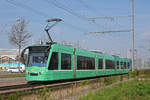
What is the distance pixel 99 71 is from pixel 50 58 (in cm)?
1123

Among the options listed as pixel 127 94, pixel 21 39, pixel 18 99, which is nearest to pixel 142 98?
pixel 127 94

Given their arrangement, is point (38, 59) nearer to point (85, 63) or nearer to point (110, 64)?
point (85, 63)

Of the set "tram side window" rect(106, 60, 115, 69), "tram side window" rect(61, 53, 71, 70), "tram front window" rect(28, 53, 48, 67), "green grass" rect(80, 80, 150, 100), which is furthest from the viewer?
"tram side window" rect(106, 60, 115, 69)

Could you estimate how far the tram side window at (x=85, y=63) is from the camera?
20964mm

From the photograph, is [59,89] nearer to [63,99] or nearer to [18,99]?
[63,99]

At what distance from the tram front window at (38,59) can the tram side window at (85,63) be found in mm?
4972

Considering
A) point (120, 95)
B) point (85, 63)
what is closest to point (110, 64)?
point (85, 63)

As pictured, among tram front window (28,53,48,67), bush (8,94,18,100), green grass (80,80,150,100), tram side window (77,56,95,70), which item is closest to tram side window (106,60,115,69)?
tram side window (77,56,95,70)

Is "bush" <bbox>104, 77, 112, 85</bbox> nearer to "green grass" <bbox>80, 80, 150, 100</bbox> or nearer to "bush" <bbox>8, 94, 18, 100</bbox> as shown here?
"green grass" <bbox>80, 80, 150, 100</bbox>

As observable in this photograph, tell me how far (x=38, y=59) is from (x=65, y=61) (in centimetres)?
256

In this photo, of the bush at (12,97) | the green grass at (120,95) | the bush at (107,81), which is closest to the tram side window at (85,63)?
the bush at (107,81)

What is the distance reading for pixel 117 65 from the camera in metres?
34.1

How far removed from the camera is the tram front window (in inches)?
645

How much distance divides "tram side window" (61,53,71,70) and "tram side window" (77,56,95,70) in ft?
6.14
